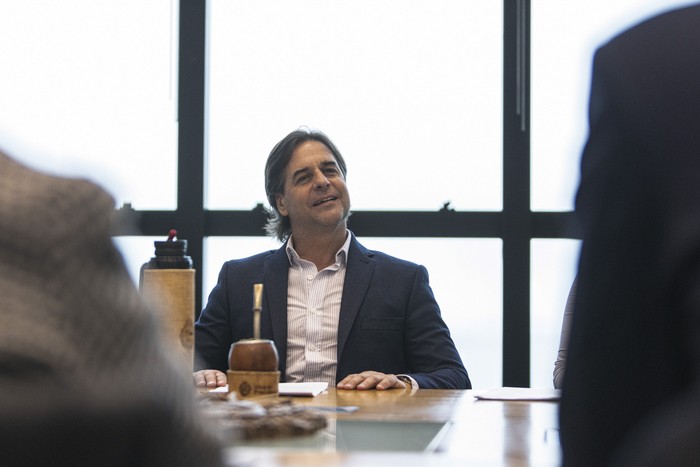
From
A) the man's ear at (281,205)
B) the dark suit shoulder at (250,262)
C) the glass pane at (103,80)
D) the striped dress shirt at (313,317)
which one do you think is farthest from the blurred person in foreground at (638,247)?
the glass pane at (103,80)

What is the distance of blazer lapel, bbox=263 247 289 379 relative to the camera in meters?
3.28

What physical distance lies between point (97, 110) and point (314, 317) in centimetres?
194

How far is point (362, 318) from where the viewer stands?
3.32m

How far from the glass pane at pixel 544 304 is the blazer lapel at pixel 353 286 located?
1122 millimetres

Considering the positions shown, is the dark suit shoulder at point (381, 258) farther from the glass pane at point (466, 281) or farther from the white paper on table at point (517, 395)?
the white paper on table at point (517, 395)

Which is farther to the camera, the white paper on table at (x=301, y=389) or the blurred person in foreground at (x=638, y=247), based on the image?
the white paper on table at (x=301, y=389)

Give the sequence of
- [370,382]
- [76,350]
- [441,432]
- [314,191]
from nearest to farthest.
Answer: [76,350] → [441,432] → [370,382] → [314,191]

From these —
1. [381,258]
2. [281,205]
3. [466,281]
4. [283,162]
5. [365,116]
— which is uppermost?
[365,116]

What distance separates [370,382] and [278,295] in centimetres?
94

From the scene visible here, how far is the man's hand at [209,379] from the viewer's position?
252cm

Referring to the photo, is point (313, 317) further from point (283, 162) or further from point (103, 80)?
point (103, 80)

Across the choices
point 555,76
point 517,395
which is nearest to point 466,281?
point 555,76

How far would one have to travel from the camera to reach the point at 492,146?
439 centimetres

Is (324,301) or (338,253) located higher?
(338,253)
